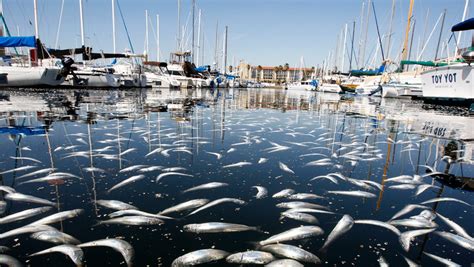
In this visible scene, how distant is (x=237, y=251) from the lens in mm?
2793

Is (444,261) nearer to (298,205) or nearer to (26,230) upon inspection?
(298,205)

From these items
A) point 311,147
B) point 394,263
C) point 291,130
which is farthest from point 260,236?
point 291,130

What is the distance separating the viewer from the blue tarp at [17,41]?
815 inches

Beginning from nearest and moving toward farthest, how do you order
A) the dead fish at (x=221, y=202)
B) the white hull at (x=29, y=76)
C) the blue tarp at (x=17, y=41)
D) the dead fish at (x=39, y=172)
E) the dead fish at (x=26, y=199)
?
1. the dead fish at (x=26, y=199)
2. the dead fish at (x=221, y=202)
3. the dead fish at (x=39, y=172)
4. the blue tarp at (x=17, y=41)
5. the white hull at (x=29, y=76)

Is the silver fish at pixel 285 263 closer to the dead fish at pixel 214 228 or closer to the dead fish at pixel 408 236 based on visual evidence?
the dead fish at pixel 214 228

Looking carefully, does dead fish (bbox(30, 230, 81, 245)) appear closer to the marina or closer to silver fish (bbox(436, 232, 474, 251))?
the marina

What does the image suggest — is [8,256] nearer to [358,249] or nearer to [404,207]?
[358,249]

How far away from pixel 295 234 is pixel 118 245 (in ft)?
5.95

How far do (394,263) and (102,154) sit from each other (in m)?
5.33

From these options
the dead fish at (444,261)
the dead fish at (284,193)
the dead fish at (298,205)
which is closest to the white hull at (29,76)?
the dead fish at (284,193)

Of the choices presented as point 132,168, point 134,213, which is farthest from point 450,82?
point 134,213

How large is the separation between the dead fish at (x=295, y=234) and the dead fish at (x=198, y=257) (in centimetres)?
52

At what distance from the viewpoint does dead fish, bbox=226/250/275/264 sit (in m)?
2.58

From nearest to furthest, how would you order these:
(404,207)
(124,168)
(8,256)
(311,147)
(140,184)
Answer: (8,256) → (404,207) → (140,184) → (124,168) → (311,147)
